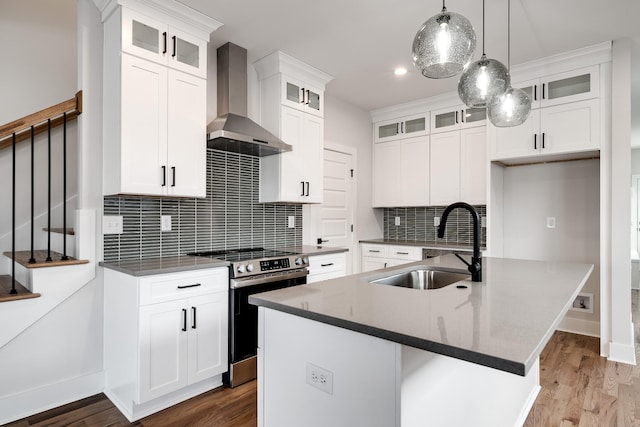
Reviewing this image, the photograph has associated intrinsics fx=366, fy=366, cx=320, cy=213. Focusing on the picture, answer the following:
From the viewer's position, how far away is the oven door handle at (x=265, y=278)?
102 inches

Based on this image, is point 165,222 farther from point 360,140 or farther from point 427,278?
point 360,140

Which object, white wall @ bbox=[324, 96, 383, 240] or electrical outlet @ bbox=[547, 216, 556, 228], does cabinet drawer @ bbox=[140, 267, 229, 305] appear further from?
electrical outlet @ bbox=[547, 216, 556, 228]

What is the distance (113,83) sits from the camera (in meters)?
2.40

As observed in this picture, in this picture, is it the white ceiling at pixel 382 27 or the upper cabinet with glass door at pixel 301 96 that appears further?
the upper cabinet with glass door at pixel 301 96

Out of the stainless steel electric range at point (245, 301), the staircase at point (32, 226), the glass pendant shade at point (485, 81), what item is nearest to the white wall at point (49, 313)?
the staircase at point (32, 226)

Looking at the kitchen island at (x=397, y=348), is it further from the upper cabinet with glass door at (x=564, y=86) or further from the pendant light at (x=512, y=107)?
the upper cabinet with glass door at (x=564, y=86)

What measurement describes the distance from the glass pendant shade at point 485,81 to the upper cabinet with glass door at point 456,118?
2.37 meters

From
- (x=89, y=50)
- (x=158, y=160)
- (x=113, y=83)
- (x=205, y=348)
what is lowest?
(x=205, y=348)

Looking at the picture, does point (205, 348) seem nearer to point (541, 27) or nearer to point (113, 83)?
point (113, 83)

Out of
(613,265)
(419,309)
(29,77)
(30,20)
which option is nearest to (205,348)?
(419,309)

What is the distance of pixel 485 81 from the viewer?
1.84 metres

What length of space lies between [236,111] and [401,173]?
2409mm

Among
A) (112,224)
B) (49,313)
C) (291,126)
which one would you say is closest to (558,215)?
(291,126)

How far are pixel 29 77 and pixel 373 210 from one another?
3.92 meters
